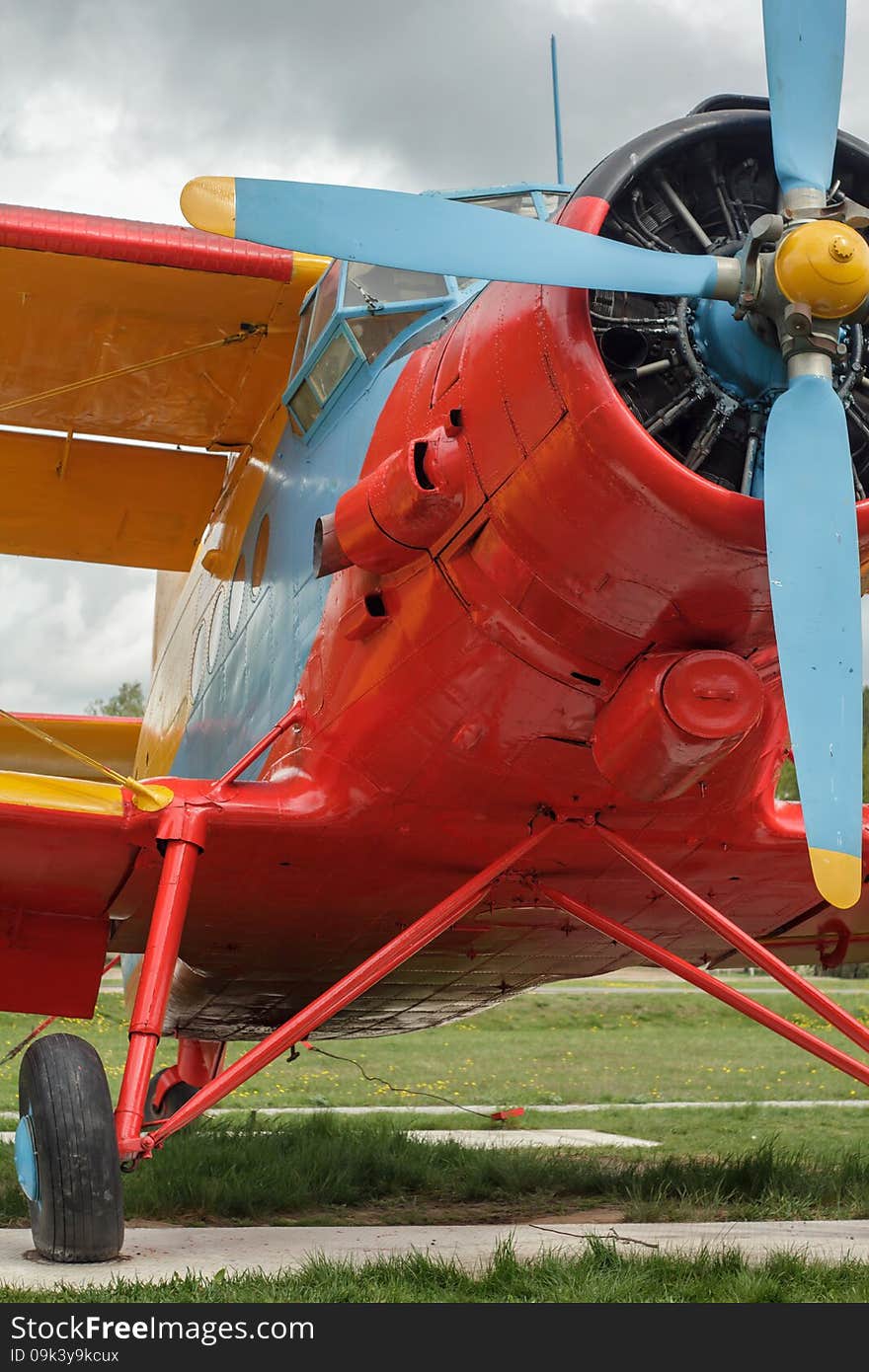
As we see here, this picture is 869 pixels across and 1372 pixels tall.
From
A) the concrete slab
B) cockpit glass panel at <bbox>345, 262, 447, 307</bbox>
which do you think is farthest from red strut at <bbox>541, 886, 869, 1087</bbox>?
the concrete slab

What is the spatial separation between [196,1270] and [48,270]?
17.4 feet

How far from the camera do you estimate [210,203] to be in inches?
167

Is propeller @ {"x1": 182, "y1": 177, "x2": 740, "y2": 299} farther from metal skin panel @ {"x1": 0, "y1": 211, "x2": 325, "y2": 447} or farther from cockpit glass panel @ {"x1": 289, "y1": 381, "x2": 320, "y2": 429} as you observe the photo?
metal skin panel @ {"x1": 0, "y1": 211, "x2": 325, "y2": 447}

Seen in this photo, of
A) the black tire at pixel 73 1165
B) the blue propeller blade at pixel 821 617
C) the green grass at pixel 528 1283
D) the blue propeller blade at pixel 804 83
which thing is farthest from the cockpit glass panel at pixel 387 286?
the green grass at pixel 528 1283

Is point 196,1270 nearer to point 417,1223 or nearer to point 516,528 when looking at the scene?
point 417,1223

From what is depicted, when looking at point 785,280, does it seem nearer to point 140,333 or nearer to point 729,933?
point 729,933

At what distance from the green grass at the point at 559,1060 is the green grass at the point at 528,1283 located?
875 cm

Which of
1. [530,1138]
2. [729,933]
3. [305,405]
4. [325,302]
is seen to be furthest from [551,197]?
[530,1138]

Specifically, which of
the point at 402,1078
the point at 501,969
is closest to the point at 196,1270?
the point at 501,969

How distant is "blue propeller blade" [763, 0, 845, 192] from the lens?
14.0 feet

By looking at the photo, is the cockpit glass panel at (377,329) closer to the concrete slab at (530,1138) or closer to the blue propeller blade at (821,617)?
the blue propeller blade at (821,617)

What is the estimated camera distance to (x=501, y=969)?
799 cm

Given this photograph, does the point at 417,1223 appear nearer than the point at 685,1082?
Yes

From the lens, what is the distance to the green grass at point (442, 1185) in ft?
22.6
